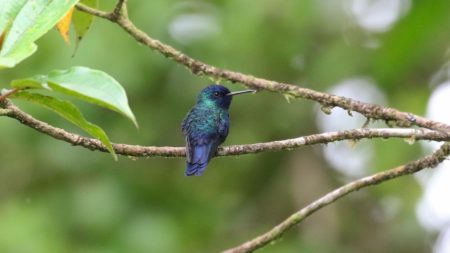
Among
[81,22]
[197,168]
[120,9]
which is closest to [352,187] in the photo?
[197,168]

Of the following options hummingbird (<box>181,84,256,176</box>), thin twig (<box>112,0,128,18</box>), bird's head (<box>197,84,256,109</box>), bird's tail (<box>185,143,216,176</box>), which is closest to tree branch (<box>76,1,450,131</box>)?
thin twig (<box>112,0,128,18</box>)

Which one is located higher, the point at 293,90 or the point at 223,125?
the point at 223,125

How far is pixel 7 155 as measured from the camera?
23.3ft

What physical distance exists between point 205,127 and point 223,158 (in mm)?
2982

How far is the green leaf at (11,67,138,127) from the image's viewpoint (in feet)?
5.92

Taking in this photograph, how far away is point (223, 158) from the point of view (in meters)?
7.16

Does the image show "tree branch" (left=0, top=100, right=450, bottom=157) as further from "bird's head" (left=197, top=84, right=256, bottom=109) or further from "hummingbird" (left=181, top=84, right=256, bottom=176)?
"bird's head" (left=197, top=84, right=256, bottom=109)

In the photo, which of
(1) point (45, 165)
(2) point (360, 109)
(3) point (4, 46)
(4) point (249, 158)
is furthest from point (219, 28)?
(3) point (4, 46)

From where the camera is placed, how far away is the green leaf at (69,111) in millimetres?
2078

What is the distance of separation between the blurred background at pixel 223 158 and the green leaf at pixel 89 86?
153 inches

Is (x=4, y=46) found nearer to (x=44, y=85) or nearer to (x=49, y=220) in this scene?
(x=44, y=85)

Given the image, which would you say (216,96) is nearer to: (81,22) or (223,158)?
(81,22)

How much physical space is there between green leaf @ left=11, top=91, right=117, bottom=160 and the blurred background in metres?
3.67

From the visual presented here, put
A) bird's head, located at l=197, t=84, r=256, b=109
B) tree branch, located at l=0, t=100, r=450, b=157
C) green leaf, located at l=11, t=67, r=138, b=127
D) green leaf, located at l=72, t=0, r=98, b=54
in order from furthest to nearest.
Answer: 1. bird's head, located at l=197, t=84, r=256, b=109
2. green leaf, located at l=72, t=0, r=98, b=54
3. tree branch, located at l=0, t=100, r=450, b=157
4. green leaf, located at l=11, t=67, r=138, b=127
